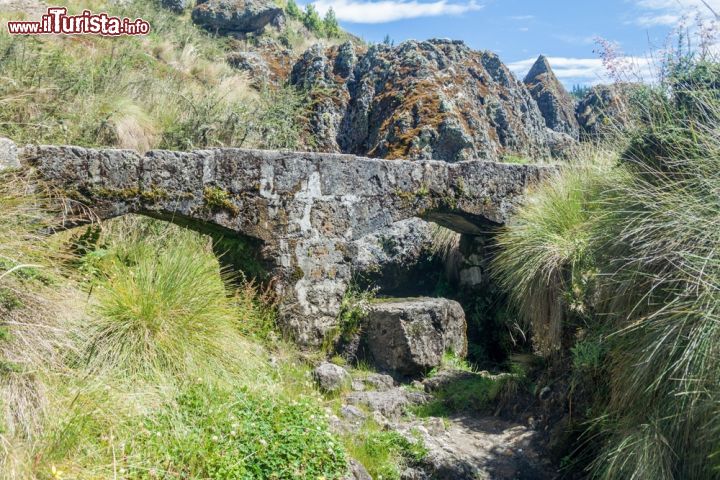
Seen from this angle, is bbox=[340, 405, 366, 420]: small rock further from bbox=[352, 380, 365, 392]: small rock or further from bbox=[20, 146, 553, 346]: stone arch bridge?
bbox=[20, 146, 553, 346]: stone arch bridge

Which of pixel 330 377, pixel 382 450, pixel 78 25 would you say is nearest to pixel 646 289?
pixel 382 450

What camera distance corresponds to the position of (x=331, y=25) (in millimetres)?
21750

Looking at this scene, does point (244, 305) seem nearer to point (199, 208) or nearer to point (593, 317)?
point (199, 208)

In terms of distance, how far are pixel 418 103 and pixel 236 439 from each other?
243 inches

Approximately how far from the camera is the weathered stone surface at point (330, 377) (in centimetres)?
489

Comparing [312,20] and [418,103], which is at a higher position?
[312,20]

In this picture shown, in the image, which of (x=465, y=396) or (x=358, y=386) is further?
(x=465, y=396)

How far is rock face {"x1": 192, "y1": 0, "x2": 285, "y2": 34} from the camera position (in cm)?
1507

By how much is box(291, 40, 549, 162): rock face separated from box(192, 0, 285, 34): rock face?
5.14 metres

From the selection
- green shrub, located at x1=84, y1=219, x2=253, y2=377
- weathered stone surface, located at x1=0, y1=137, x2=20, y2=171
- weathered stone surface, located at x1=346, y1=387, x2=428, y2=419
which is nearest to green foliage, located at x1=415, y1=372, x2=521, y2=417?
weathered stone surface, located at x1=346, y1=387, x2=428, y2=419

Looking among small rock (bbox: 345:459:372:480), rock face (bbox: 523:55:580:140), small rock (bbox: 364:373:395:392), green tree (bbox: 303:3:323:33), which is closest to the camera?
small rock (bbox: 345:459:372:480)

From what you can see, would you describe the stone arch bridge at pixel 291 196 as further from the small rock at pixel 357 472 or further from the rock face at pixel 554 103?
the rock face at pixel 554 103

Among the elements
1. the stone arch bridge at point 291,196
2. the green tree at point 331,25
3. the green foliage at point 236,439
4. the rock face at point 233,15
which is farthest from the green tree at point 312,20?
the green foliage at point 236,439

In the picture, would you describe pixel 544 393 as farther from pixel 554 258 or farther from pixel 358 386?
pixel 358 386
